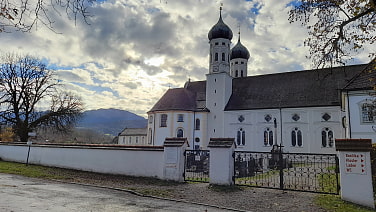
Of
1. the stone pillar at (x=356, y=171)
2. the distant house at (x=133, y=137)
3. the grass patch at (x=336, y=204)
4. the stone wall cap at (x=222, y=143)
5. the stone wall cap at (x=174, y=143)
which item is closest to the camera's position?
the grass patch at (x=336, y=204)

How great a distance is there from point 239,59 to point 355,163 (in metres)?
43.1

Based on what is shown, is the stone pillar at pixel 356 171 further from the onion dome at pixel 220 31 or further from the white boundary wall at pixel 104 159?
the onion dome at pixel 220 31

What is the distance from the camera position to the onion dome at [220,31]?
4200 centimetres

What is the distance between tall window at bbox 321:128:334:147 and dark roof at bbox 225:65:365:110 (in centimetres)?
313

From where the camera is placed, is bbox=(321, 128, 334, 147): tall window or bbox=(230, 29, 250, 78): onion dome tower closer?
bbox=(321, 128, 334, 147): tall window

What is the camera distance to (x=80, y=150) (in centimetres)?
1541

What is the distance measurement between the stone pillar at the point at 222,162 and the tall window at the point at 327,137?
24.9 meters

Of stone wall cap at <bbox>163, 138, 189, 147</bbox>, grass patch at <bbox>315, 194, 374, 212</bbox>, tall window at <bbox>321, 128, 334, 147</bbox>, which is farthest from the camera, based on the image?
tall window at <bbox>321, 128, 334, 147</bbox>

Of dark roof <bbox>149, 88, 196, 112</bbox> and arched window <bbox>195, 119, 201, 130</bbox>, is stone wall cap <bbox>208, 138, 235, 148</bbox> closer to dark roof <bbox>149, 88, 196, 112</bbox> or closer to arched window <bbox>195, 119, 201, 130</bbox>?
arched window <bbox>195, 119, 201, 130</bbox>

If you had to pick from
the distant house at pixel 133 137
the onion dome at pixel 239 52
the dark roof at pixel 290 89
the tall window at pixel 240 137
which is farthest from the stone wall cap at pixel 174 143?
the distant house at pixel 133 137

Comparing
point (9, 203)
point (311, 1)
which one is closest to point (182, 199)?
point (9, 203)

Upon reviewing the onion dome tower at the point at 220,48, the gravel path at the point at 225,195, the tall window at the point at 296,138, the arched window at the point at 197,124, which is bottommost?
the gravel path at the point at 225,195

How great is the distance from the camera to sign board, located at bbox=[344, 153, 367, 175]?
8187 millimetres

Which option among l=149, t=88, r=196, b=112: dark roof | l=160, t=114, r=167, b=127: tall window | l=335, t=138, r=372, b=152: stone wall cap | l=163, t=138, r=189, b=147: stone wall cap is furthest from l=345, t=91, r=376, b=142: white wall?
l=160, t=114, r=167, b=127: tall window
